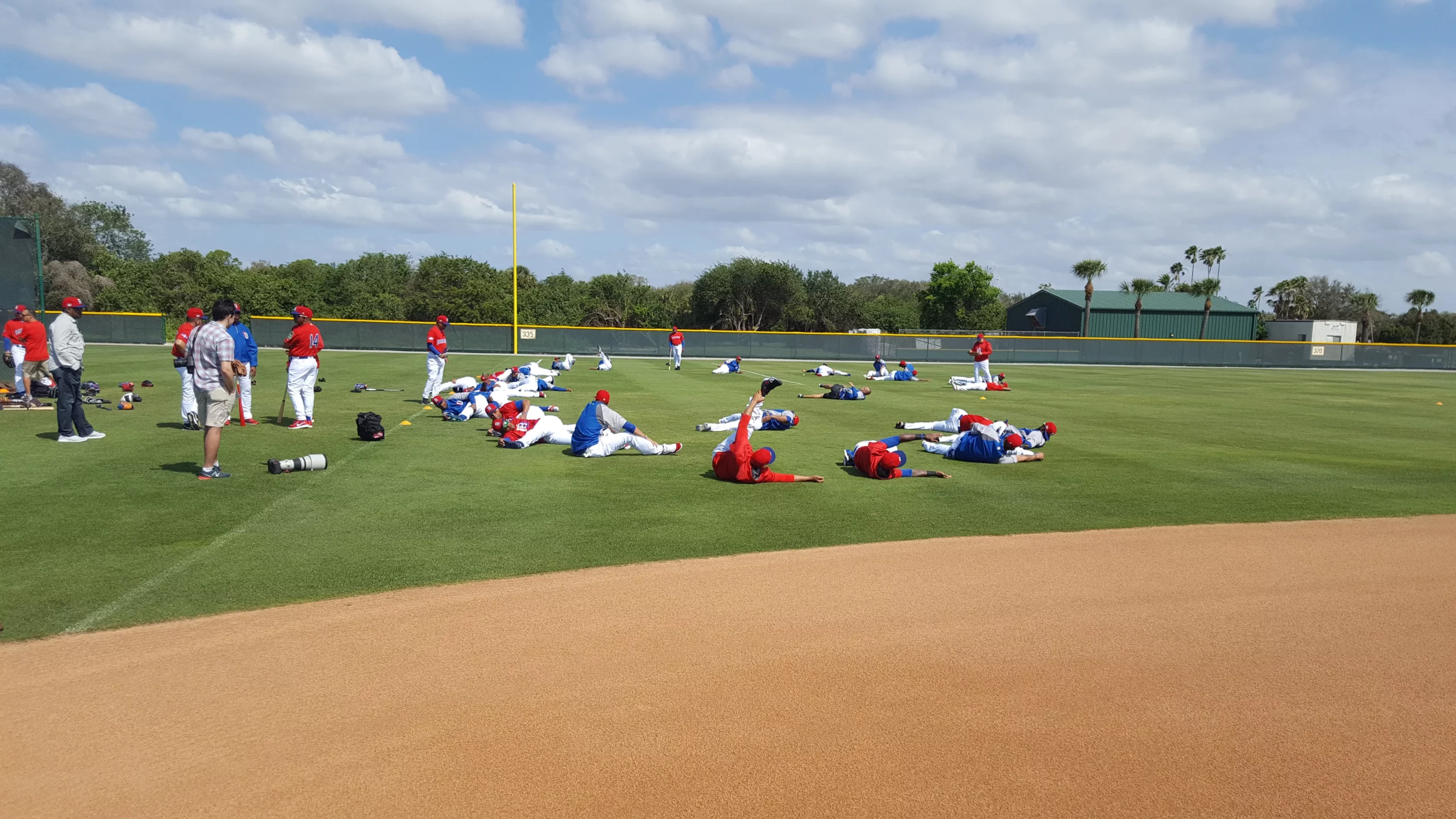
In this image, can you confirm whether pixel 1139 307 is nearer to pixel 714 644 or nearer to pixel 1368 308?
pixel 1368 308

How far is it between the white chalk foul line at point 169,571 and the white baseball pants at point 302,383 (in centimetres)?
533

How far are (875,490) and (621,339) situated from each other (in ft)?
133

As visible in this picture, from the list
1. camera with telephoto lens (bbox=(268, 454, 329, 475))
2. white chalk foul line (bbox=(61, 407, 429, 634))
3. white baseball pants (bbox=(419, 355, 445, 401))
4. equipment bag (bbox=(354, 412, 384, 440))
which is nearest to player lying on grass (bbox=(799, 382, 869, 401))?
white baseball pants (bbox=(419, 355, 445, 401))

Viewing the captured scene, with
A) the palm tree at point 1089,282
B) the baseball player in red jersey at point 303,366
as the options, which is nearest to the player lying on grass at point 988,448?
the baseball player in red jersey at point 303,366

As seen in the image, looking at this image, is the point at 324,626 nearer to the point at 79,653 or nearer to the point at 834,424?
the point at 79,653

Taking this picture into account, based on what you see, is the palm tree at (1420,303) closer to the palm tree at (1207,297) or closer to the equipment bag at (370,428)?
the palm tree at (1207,297)

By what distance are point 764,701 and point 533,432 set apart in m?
9.47

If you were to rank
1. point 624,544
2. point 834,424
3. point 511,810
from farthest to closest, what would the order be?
1. point 834,424
2. point 624,544
3. point 511,810

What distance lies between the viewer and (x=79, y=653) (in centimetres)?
521

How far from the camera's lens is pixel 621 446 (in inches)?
505

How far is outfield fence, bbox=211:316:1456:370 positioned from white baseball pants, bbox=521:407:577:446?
114ft

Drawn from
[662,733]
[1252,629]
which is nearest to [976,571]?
[1252,629]

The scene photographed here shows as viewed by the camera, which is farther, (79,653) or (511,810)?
(79,653)

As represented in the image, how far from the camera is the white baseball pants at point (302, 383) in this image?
14.7 meters
